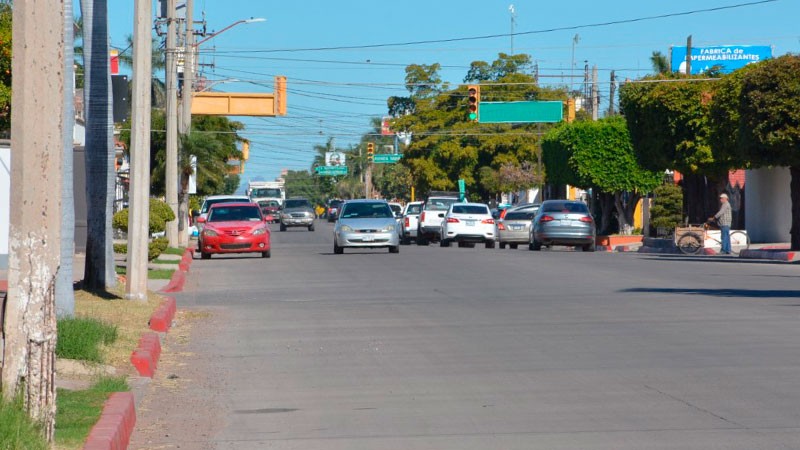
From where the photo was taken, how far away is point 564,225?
137ft

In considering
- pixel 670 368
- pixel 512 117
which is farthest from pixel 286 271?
pixel 512 117

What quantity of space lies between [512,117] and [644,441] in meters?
57.6

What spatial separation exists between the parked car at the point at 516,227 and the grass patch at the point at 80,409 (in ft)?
→ 125

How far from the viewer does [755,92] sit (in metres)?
34.7

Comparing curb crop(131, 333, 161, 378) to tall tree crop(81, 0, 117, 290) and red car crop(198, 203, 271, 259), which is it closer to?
tall tree crop(81, 0, 117, 290)

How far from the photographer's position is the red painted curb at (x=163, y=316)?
15781mm

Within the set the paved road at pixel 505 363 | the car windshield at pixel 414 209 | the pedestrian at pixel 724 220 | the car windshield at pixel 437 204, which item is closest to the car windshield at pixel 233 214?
the paved road at pixel 505 363

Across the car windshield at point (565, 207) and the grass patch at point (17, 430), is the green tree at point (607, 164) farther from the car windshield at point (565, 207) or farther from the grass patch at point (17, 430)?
the grass patch at point (17, 430)

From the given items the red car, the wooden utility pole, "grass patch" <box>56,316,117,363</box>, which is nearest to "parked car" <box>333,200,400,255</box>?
the red car

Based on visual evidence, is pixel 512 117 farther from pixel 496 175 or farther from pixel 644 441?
pixel 644 441

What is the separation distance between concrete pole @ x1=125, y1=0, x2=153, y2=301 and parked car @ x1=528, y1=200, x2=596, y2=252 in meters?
24.3

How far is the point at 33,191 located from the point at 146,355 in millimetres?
4506

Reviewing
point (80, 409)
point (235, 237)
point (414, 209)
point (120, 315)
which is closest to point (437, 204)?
point (414, 209)

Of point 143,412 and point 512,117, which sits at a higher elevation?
point 512,117
